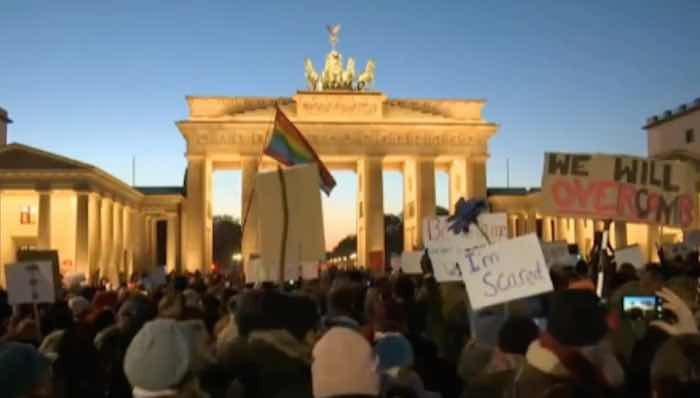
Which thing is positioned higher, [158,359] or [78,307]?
[158,359]

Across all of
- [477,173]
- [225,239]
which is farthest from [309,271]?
[225,239]

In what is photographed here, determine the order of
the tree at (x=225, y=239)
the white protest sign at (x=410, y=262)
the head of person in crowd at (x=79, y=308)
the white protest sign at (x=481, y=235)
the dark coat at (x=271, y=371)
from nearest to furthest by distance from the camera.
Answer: the dark coat at (x=271, y=371) → the head of person in crowd at (x=79, y=308) → the white protest sign at (x=481, y=235) → the white protest sign at (x=410, y=262) → the tree at (x=225, y=239)

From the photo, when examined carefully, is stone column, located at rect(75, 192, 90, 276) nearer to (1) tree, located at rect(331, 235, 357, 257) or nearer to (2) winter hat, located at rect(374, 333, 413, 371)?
(2) winter hat, located at rect(374, 333, 413, 371)

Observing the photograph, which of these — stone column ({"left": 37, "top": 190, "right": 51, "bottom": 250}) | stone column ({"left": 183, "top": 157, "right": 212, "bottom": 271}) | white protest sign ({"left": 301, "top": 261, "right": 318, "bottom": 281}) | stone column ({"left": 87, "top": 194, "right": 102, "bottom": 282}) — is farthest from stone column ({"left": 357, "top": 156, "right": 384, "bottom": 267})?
white protest sign ({"left": 301, "top": 261, "right": 318, "bottom": 281})

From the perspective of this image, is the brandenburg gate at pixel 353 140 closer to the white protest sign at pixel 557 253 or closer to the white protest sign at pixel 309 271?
the white protest sign at pixel 309 271

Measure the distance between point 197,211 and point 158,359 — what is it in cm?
5833

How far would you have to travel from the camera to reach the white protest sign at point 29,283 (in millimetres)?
12242

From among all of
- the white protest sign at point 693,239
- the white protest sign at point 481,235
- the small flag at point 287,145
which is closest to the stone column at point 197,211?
the white protest sign at point 693,239

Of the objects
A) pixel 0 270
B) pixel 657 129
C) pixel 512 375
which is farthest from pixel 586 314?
pixel 657 129

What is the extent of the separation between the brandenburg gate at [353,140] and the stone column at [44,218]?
11657 mm

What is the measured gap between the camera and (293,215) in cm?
912

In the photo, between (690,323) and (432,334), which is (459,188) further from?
(690,323)

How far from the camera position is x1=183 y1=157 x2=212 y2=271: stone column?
6169 cm

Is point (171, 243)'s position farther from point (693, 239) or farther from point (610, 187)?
point (610, 187)
